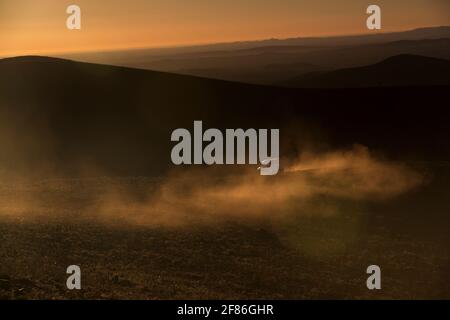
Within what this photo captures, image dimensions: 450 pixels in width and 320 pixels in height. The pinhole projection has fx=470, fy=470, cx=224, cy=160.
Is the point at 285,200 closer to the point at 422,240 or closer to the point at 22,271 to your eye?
the point at 422,240

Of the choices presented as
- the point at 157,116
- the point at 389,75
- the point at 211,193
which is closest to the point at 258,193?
the point at 211,193

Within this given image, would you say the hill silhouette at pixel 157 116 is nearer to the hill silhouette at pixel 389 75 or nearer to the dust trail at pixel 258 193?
the hill silhouette at pixel 389 75

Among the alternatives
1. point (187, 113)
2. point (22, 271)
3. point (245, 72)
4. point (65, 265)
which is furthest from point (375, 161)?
point (22, 271)

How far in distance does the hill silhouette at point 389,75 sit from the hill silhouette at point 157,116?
47 centimetres

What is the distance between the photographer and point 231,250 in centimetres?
800

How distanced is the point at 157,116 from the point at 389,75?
22.5 ft

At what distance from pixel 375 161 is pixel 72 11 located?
23.4 ft

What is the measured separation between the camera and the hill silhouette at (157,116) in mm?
11789

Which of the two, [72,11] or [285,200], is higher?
[72,11]

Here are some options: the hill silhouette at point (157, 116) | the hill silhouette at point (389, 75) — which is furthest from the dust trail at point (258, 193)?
the hill silhouette at point (389, 75)

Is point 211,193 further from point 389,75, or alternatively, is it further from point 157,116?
point 389,75

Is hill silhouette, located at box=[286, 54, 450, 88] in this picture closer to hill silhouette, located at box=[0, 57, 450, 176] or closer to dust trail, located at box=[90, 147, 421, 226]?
hill silhouette, located at box=[0, 57, 450, 176]

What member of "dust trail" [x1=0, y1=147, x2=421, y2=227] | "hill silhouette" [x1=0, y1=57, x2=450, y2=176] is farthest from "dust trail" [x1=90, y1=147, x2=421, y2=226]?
"hill silhouette" [x1=0, y1=57, x2=450, y2=176]

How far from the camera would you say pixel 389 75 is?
13.8m
